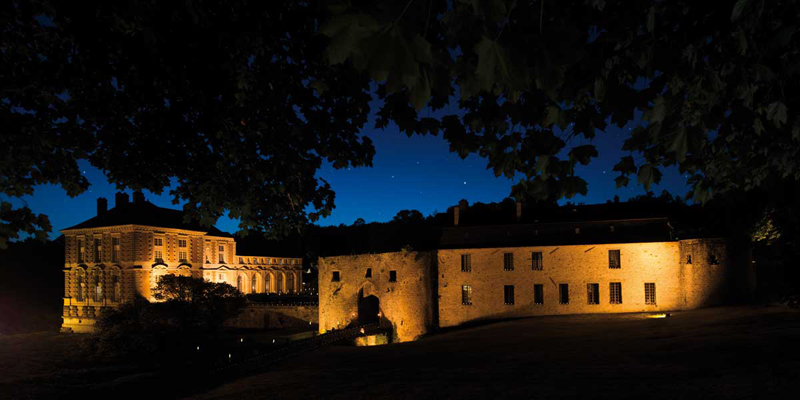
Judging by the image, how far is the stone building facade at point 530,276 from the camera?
3378cm

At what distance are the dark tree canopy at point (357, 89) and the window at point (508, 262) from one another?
29.4 metres

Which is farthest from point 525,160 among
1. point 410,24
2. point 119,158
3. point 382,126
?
point 119,158

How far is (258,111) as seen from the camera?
29.0 ft

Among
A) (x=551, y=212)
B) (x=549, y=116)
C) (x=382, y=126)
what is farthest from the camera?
(x=551, y=212)

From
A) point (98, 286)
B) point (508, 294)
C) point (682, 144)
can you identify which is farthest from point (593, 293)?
point (98, 286)

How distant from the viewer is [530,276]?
37.8 meters

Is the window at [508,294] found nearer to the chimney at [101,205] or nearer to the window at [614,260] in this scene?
the window at [614,260]

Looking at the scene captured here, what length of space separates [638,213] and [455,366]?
25408 millimetres

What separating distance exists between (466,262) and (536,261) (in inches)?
218

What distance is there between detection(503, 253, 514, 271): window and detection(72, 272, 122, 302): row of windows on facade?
4773 centimetres

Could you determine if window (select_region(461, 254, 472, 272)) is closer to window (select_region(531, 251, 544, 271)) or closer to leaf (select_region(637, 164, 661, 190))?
window (select_region(531, 251, 544, 271))

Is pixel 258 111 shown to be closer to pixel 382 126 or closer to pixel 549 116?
pixel 382 126

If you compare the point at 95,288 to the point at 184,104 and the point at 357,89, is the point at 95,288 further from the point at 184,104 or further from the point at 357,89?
the point at 357,89

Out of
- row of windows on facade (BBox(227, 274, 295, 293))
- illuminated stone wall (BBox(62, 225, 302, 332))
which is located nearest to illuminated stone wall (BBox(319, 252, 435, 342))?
illuminated stone wall (BBox(62, 225, 302, 332))
